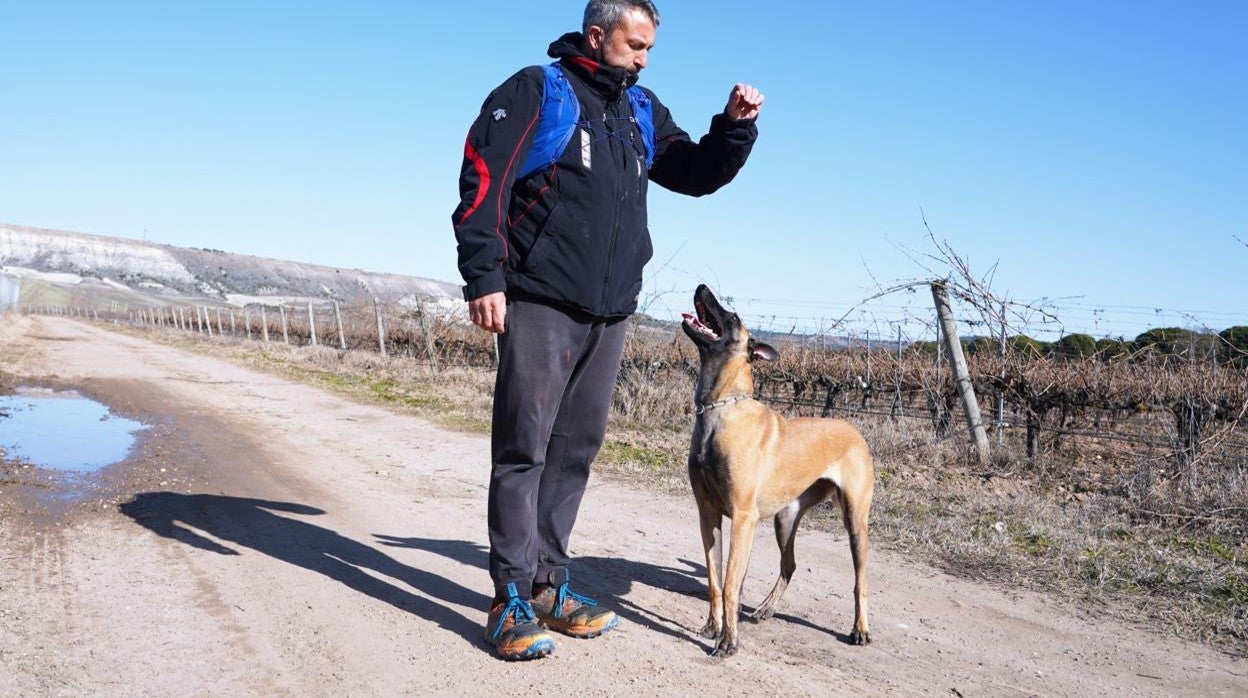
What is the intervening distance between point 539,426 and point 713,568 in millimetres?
942

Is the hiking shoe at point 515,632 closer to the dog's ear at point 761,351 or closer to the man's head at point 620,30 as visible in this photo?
the dog's ear at point 761,351

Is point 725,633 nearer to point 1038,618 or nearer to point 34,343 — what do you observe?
point 1038,618

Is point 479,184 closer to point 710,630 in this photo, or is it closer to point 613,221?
point 613,221

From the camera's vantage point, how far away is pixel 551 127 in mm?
3318

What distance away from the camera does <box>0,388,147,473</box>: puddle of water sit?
712 cm

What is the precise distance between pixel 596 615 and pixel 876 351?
1224cm

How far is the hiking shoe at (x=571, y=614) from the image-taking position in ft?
11.5

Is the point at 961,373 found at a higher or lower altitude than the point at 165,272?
lower

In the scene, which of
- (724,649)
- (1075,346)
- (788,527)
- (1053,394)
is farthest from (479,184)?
(1075,346)

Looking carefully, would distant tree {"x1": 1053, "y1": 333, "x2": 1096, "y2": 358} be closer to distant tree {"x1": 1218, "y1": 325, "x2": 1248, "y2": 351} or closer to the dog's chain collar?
distant tree {"x1": 1218, "y1": 325, "x2": 1248, "y2": 351}

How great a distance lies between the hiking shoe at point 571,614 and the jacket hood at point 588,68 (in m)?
2.06

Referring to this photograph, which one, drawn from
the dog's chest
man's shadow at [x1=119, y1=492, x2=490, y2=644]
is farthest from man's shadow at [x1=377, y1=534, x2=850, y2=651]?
the dog's chest

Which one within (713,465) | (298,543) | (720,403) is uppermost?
(720,403)

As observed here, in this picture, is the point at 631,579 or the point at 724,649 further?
the point at 631,579
